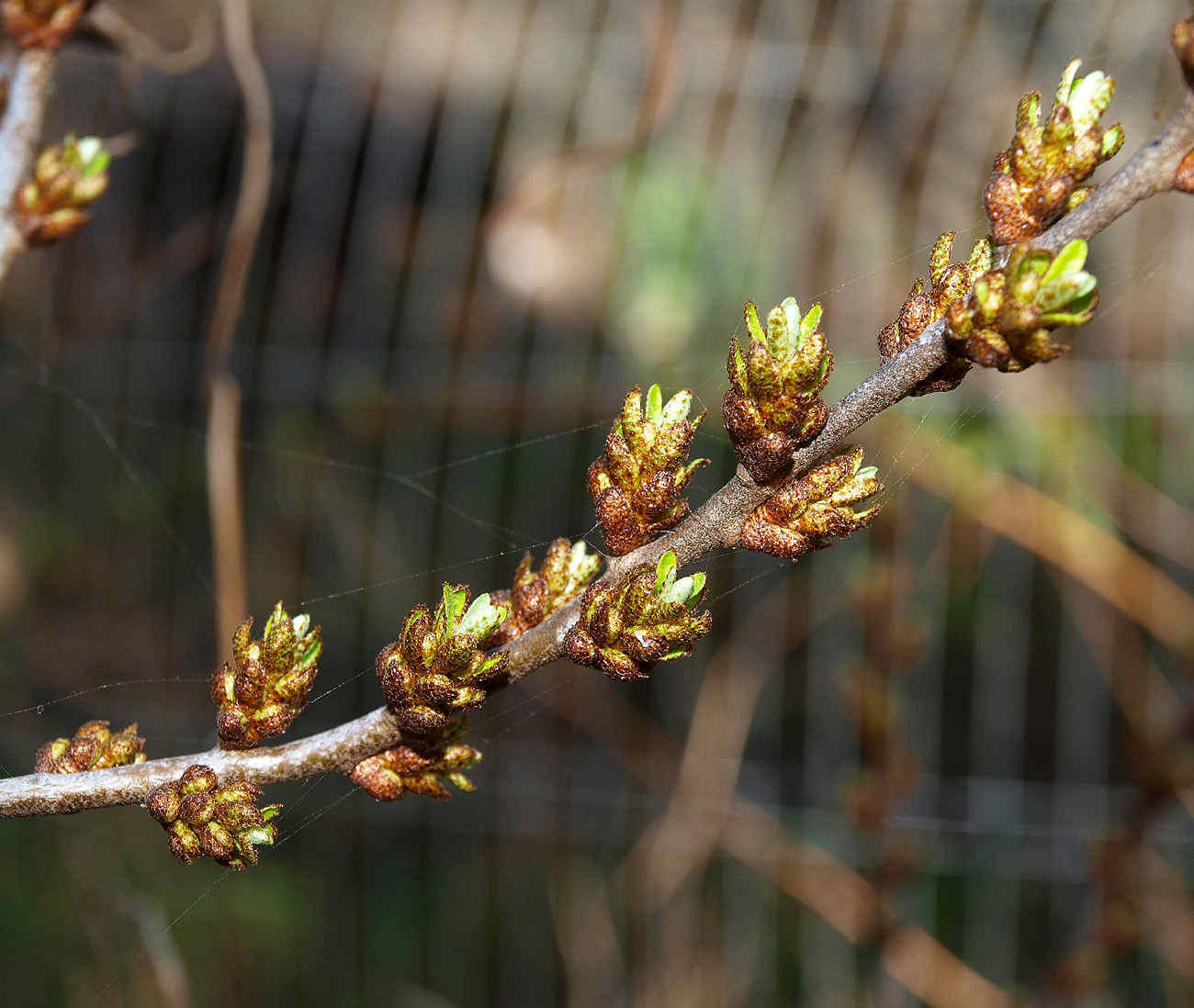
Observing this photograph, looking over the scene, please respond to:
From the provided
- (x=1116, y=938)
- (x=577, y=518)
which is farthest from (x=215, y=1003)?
(x=1116, y=938)

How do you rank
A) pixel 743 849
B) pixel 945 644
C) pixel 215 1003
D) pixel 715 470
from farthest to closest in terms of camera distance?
pixel 945 644
pixel 715 470
pixel 215 1003
pixel 743 849

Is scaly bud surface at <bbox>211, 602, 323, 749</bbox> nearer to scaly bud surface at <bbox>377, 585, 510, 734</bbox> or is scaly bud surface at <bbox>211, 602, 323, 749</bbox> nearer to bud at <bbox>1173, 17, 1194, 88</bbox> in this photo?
scaly bud surface at <bbox>377, 585, 510, 734</bbox>

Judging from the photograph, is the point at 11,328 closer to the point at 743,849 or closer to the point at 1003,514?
the point at 743,849

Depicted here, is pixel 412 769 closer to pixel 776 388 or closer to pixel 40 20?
pixel 776 388

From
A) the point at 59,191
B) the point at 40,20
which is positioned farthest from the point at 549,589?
the point at 40,20

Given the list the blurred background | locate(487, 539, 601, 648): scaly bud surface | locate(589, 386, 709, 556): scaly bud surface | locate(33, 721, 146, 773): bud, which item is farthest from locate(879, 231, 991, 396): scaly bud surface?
the blurred background


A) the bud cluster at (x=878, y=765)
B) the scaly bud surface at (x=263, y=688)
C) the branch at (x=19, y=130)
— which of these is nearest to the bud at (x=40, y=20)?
the branch at (x=19, y=130)
